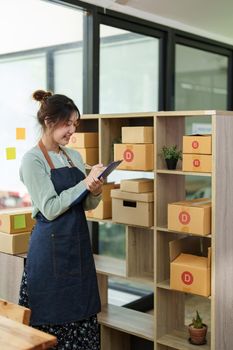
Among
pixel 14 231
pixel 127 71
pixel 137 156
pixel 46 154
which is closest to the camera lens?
pixel 46 154

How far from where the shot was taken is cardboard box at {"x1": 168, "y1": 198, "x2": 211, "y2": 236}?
2.62m

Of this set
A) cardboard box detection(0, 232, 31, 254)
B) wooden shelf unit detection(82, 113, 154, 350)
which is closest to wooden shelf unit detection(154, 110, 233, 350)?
wooden shelf unit detection(82, 113, 154, 350)

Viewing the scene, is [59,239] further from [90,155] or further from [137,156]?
[90,155]

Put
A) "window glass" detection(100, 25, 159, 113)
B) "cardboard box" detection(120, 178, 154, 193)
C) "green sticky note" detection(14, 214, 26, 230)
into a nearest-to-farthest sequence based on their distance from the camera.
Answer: "cardboard box" detection(120, 178, 154, 193), "green sticky note" detection(14, 214, 26, 230), "window glass" detection(100, 25, 159, 113)

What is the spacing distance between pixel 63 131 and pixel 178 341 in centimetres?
131

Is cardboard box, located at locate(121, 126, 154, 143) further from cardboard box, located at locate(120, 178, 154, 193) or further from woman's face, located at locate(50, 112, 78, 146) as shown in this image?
woman's face, located at locate(50, 112, 78, 146)

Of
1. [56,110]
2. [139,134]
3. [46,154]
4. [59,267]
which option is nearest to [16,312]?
[59,267]

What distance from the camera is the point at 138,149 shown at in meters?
2.84

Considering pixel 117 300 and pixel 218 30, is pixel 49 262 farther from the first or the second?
pixel 218 30

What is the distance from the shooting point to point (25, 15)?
10.7ft

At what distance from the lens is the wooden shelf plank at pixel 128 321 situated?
2.96 metres

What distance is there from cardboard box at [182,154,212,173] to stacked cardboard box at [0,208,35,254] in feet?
3.22

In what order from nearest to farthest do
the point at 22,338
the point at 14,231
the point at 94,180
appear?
the point at 22,338 → the point at 94,180 → the point at 14,231

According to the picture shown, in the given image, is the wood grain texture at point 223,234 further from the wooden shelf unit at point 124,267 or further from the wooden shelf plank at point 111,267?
the wooden shelf plank at point 111,267
